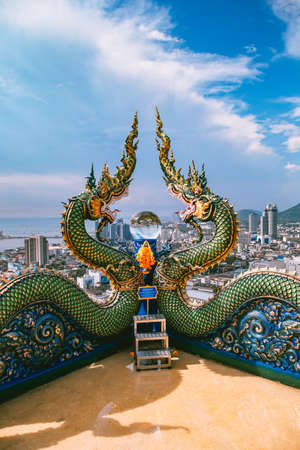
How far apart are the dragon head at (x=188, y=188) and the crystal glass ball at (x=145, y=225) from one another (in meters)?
0.56

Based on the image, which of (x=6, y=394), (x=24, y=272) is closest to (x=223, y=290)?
(x=24, y=272)

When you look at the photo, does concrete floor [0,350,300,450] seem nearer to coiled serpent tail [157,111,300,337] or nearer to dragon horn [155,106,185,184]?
Result: coiled serpent tail [157,111,300,337]

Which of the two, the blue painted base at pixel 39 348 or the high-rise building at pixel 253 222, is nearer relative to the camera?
the blue painted base at pixel 39 348

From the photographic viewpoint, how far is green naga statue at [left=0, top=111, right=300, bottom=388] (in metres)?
4.04

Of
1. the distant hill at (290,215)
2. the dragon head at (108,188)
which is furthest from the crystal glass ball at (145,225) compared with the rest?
the distant hill at (290,215)

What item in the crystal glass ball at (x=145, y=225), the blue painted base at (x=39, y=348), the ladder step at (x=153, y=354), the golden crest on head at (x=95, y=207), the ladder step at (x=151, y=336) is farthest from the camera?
the crystal glass ball at (x=145, y=225)

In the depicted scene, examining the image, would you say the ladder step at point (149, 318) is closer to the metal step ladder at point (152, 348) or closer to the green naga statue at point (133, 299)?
the metal step ladder at point (152, 348)

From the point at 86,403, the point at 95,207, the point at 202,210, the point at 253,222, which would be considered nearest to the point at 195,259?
the point at 202,210

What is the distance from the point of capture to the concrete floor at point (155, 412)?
307 centimetres

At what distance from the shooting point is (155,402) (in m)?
3.81

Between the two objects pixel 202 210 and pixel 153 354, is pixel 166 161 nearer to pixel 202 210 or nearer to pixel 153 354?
pixel 202 210

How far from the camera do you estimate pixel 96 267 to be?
514 centimetres

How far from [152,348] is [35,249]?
1661 cm

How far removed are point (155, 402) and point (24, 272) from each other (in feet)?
8.46
